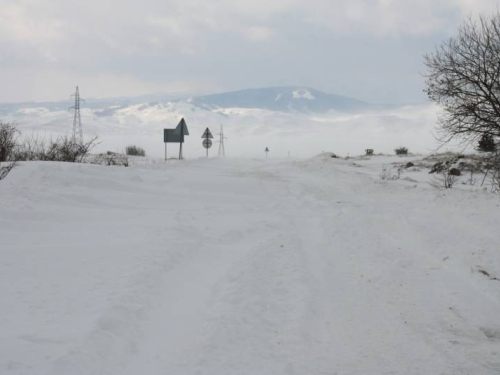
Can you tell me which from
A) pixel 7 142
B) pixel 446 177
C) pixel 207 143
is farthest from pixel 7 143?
pixel 207 143

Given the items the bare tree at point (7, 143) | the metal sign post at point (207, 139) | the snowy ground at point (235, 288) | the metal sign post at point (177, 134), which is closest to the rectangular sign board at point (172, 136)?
the metal sign post at point (177, 134)

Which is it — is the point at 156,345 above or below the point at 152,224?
below

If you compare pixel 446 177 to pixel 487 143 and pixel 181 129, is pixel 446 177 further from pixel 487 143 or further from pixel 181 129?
pixel 181 129

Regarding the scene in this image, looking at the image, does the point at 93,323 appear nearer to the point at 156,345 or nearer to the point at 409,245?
the point at 156,345

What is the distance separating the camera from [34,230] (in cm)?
598

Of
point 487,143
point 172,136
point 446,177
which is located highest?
point 172,136

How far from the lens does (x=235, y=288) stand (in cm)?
463

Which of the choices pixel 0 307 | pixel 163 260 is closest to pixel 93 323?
pixel 0 307

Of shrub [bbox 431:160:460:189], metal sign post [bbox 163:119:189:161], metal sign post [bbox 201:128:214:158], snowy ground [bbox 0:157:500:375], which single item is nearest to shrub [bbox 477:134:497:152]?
shrub [bbox 431:160:460:189]

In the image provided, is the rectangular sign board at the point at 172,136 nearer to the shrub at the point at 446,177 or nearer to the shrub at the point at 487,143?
the shrub at the point at 446,177

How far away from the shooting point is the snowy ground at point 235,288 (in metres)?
3.29

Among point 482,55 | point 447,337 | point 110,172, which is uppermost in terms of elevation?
point 482,55

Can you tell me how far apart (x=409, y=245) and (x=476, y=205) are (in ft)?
11.9

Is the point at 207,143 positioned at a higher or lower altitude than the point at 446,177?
higher
